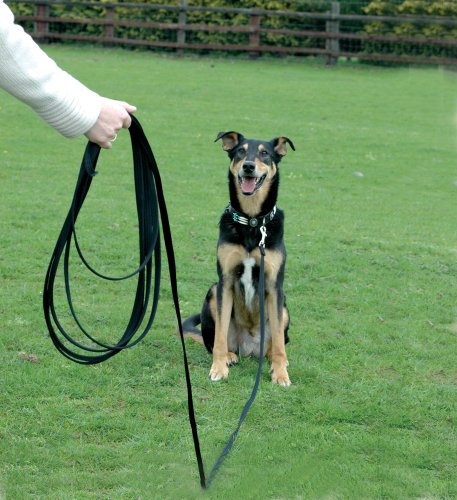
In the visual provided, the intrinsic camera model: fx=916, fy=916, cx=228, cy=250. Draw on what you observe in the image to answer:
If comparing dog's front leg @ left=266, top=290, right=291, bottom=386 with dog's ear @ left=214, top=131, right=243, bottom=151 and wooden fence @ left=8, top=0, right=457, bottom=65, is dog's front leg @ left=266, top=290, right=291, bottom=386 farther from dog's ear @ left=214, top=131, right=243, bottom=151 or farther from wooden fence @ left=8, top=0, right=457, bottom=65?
wooden fence @ left=8, top=0, right=457, bottom=65

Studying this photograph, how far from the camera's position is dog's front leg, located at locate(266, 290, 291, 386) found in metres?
5.70

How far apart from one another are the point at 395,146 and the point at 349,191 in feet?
12.4

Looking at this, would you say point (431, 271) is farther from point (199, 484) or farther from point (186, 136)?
point (186, 136)

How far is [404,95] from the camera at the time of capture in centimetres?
2141

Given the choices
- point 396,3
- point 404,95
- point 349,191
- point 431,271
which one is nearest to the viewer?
point 431,271

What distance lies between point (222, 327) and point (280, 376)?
51 centimetres

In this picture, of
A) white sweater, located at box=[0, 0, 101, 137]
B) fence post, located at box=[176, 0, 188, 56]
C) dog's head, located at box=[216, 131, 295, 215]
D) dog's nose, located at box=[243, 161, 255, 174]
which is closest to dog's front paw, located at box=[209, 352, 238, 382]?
dog's head, located at box=[216, 131, 295, 215]

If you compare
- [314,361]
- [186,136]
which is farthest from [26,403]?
[186,136]

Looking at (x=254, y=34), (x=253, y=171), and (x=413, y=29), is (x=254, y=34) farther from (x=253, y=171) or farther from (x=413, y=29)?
(x=253, y=171)

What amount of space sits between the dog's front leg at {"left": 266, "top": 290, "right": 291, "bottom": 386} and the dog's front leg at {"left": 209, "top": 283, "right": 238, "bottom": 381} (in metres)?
0.26

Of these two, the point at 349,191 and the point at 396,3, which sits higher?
the point at 396,3

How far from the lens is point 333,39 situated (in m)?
26.2

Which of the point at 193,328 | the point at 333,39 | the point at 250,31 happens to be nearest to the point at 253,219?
the point at 193,328

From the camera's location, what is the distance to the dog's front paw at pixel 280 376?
18.3 feet
